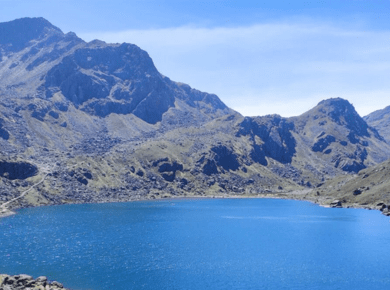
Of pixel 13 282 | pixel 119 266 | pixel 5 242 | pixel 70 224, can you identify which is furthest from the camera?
pixel 70 224

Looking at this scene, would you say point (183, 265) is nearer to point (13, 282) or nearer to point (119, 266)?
point (119, 266)

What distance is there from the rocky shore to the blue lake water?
5663mm

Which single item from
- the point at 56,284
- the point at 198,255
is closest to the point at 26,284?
the point at 56,284

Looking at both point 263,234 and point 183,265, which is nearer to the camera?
point 183,265

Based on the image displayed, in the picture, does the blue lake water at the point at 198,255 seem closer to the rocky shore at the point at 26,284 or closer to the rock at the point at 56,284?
the rock at the point at 56,284

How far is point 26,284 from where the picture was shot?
9012 centimetres

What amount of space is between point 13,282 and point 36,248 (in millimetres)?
47883

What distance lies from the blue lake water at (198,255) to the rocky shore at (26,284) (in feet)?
18.6

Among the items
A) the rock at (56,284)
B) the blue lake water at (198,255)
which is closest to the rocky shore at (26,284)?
the rock at (56,284)

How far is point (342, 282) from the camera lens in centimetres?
10162

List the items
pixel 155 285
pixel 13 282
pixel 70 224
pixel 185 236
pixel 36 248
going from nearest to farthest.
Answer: pixel 13 282, pixel 155 285, pixel 36 248, pixel 185 236, pixel 70 224

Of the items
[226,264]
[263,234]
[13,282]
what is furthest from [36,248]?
[263,234]

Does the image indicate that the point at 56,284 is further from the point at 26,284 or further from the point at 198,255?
the point at 198,255

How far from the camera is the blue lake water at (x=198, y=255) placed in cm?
10200
